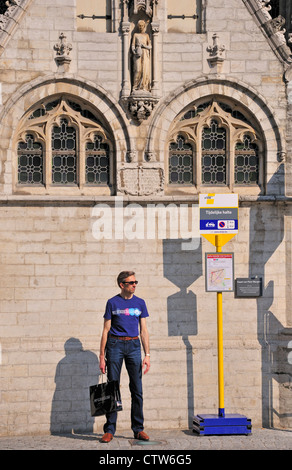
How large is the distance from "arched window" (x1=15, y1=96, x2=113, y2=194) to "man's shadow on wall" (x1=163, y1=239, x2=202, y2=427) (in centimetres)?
139

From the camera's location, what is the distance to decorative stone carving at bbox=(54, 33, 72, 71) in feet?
49.1

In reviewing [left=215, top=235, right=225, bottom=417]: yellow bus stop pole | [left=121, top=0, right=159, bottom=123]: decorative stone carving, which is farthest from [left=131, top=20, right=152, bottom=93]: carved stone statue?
[left=215, top=235, right=225, bottom=417]: yellow bus stop pole

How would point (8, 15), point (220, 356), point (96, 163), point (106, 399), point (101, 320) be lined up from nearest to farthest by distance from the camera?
1. point (106, 399)
2. point (220, 356)
3. point (8, 15)
4. point (101, 320)
5. point (96, 163)

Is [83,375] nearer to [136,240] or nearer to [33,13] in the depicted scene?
[136,240]

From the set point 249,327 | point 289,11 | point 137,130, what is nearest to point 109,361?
point 249,327

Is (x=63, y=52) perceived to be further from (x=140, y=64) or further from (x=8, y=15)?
(x=140, y=64)

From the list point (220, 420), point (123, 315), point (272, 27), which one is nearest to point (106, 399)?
point (123, 315)

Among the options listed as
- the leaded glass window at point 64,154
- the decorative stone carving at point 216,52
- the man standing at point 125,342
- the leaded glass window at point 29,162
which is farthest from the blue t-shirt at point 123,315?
the decorative stone carving at point 216,52

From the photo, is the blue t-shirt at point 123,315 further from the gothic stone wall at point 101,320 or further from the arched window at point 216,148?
the arched window at point 216,148

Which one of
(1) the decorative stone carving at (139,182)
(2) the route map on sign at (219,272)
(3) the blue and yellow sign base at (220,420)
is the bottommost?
(3) the blue and yellow sign base at (220,420)

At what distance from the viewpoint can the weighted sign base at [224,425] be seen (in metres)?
13.8

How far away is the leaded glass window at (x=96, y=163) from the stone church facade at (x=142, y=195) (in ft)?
0.07

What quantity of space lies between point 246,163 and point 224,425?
4.03 meters

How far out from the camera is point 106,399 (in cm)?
1310
